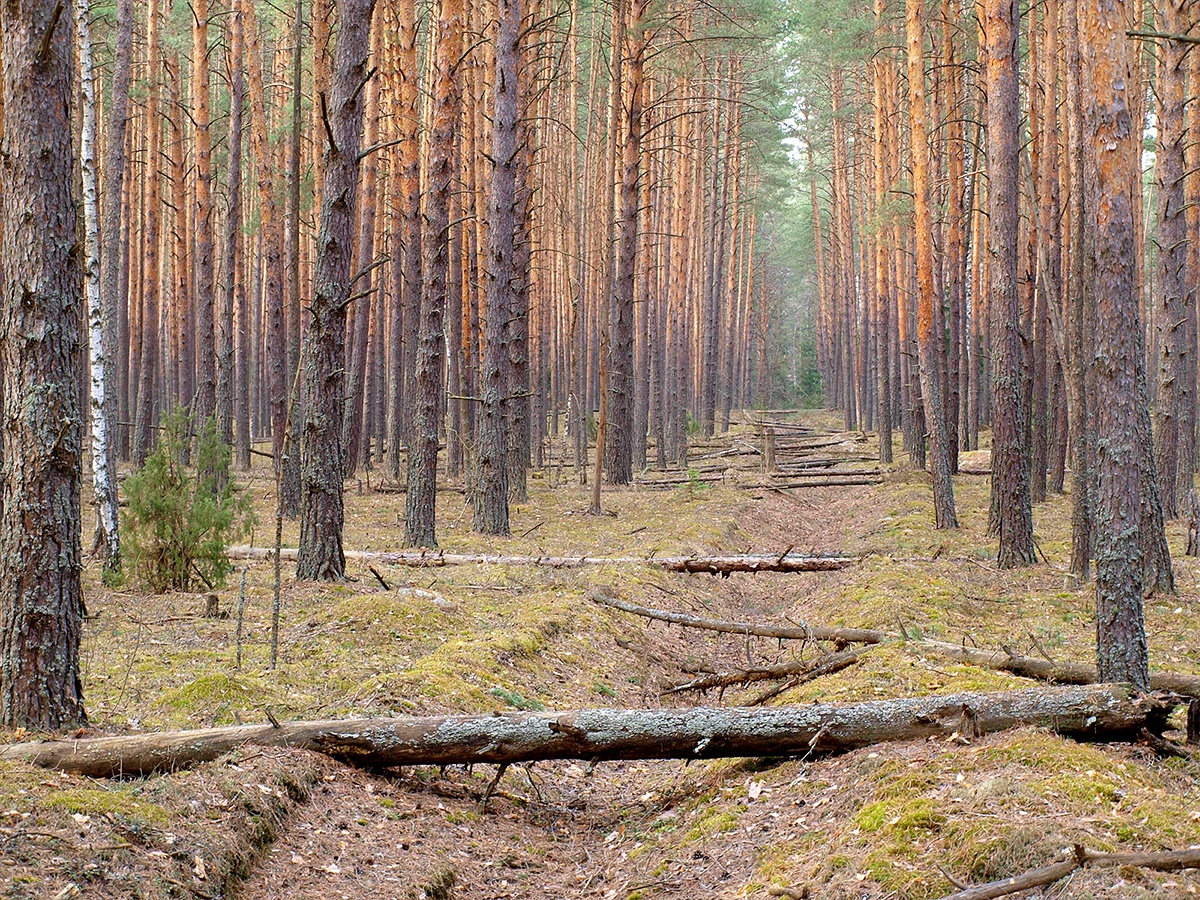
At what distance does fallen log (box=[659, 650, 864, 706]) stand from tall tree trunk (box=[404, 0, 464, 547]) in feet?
20.6

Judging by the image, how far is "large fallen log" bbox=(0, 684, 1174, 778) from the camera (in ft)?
15.6

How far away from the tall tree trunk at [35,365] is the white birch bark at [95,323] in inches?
215

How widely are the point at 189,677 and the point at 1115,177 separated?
6.12 m

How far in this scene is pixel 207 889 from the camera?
3582 mm

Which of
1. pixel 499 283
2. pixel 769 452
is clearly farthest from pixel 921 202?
pixel 769 452

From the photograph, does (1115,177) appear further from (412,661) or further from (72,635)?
(72,635)

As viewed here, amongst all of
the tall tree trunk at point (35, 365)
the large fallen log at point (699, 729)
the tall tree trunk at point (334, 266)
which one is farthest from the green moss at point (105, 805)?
the tall tree trunk at point (334, 266)

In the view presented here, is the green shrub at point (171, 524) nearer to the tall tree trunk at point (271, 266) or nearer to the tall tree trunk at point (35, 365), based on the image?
the tall tree trunk at point (35, 365)

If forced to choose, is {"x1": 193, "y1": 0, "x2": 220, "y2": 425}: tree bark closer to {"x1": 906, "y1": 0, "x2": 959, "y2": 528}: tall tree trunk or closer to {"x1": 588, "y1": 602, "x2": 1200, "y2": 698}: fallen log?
{"x1": 906, "y1": 0, "x2": 959, "y2": 528}: tall tree trunk

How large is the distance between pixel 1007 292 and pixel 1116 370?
6486 millimetres

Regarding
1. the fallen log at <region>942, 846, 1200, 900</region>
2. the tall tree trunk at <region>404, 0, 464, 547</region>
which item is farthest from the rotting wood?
the tall tree trunk at <region>404, 0, 464, 547</region>

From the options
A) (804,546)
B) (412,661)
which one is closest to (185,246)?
(804,546)

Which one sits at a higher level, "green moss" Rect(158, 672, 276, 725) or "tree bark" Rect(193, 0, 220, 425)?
"tree bark" Rect(193, 0, 220, 425)

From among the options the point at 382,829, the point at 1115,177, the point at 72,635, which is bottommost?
the point at 382,829
